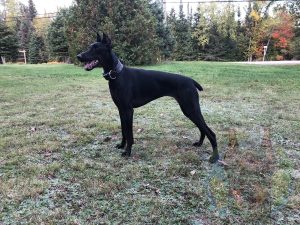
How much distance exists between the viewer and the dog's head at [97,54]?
13.1ft

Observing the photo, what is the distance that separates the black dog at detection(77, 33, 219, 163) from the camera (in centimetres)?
403

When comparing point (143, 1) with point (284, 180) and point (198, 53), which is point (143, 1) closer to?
point (284, 180)

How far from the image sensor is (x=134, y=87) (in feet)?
13.8

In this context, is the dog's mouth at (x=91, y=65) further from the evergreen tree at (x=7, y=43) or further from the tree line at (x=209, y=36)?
the evergreen tree at (x=7, y=43)

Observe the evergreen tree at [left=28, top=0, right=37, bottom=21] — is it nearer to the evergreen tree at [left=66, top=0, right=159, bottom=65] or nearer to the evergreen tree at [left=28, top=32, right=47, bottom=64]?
the evergreen tree at [left=28, top=32, right=47, bottom=64]

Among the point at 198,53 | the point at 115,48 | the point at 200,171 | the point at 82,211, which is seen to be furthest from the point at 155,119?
the point at 198,53

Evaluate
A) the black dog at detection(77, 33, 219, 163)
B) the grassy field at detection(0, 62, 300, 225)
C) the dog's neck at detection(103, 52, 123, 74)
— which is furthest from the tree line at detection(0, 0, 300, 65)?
the dog's neck at detection(103, 52, 123, 74)

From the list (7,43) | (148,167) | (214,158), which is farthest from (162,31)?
(148,167)

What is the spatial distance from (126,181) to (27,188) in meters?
0.94

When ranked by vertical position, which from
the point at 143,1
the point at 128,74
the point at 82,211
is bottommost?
the point at 82,211

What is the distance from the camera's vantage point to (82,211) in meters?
2.85

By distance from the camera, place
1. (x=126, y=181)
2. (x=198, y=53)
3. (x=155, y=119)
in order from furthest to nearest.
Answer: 1. (x=198, y=53)
2. (x=155, y=119)
3. (x=126, y=181)

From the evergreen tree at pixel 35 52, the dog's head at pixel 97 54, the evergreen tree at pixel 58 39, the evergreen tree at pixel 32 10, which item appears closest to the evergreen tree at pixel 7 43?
the evergreen tree at pixel 58 39

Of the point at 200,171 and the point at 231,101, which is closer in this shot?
the point at 200,171
